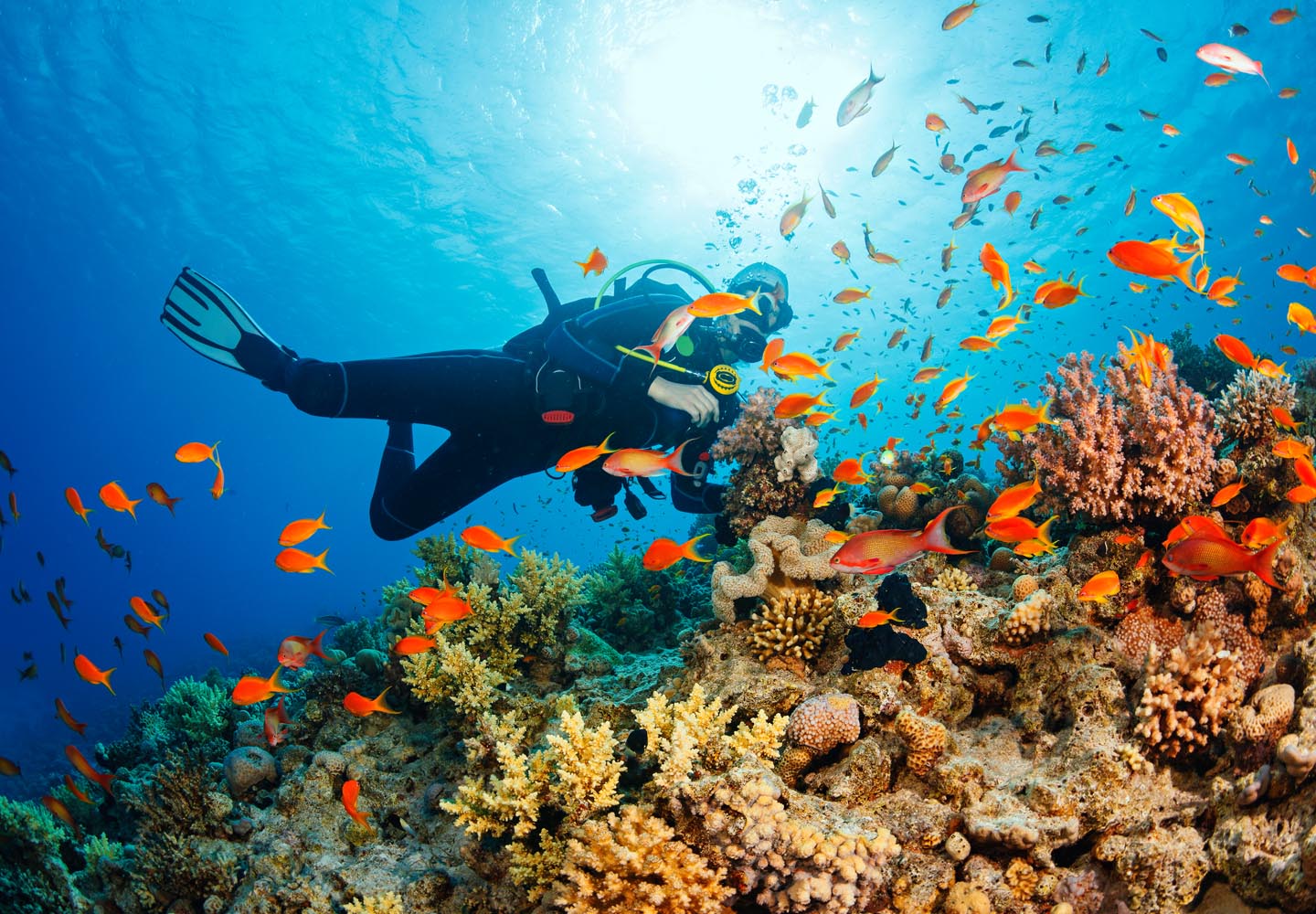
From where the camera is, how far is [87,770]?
527cm

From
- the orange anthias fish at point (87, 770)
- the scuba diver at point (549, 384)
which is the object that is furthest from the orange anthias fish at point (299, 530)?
the orange anthias fish at point (87, 770)

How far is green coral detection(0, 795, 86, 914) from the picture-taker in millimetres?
4238

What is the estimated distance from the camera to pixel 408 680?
14.8 ft

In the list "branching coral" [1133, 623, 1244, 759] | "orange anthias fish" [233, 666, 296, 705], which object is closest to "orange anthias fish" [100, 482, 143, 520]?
"orange anthias fish" [233, 666, 296, 705]

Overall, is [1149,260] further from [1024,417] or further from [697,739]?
[697,739]

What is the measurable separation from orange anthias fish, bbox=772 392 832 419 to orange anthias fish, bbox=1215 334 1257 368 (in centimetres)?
322

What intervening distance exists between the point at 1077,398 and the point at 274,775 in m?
7.14

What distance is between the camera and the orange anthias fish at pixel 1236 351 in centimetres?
439

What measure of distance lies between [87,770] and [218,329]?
14.8 ft

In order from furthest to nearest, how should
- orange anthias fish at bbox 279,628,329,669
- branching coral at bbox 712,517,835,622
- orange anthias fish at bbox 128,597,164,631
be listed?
orange anthias fish at bbox 128,597,164,631 < orange anthias fish at bbox 279,628,329,669 < branching coral at bbox 712,517,835,622

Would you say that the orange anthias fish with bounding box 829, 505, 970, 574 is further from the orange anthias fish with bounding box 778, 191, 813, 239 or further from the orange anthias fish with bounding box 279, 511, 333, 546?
the orange anthias fish with bounding box 778, 191, 813, 239

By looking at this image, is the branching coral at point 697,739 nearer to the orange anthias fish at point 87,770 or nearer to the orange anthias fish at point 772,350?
the orange anthias fish at point 772,350

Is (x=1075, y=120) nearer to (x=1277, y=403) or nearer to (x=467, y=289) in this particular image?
(x=1277, y=403)

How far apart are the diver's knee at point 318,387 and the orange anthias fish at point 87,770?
352 cm
